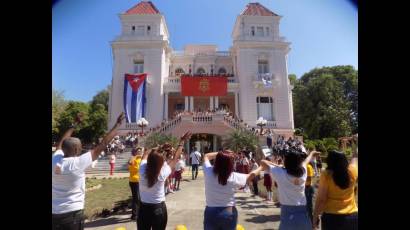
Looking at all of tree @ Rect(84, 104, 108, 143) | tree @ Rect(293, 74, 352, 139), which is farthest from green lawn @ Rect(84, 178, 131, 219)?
tree @ Rect(84, 104, 108, 143)

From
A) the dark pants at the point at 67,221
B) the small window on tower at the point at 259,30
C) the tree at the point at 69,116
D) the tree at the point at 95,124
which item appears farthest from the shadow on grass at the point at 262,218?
the tree at the point at 95,124

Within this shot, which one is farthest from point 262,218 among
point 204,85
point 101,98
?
point 101,98

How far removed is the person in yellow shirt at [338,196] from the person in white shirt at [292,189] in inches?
8.6

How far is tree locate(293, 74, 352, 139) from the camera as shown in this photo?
36.5 m

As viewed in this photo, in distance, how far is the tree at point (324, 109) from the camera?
120ft

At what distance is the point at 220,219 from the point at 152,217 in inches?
39.0

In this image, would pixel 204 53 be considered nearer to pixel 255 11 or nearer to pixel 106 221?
pixel 255 11

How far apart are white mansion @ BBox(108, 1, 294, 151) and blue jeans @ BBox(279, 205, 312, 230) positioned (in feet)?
85.2

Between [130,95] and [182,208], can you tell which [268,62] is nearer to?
[130,95]

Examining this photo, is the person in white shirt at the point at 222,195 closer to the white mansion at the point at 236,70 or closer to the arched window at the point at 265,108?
the white mansion at the point at 236,70
